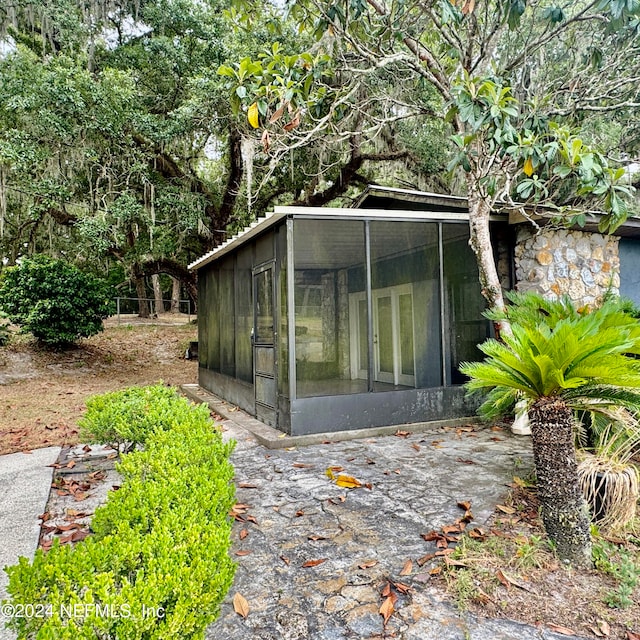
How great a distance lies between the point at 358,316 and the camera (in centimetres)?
544

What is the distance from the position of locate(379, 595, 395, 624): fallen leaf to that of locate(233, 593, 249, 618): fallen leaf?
589 millimetres

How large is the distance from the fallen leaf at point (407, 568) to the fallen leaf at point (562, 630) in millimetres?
650

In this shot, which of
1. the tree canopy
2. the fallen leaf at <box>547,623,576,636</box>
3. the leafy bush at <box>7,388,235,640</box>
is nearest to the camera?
the leafy bush at <box>7,388,235,640</box>

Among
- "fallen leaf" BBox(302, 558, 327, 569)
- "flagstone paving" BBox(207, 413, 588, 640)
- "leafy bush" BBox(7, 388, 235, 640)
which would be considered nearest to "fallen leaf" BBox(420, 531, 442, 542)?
"flagstone paving" BBox(207, 413, 588, 640)

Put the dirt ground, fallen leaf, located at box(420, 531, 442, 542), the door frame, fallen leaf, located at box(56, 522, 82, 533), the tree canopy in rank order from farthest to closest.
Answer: the dirt ground
the door frame
the tree canopy
fallen leaf, located at box(56, 522, 82, 533)
fallen leaf, located at box(420, 531, 442, 542)

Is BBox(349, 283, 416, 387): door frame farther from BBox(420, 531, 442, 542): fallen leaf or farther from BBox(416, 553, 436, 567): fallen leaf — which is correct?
BBox(416, 553, 436, 567): fallen leaf

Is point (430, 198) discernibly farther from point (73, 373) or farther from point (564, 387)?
point (73, 373)

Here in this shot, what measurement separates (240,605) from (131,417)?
186 cm

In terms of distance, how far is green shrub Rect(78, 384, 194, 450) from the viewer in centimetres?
328

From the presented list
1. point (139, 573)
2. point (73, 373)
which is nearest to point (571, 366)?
point (139, 573)

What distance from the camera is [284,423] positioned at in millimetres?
5078

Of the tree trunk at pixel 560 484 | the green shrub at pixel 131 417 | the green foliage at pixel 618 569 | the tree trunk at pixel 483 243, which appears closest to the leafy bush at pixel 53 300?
the green shrub at pixel 131 417

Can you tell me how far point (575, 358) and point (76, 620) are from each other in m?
2.31

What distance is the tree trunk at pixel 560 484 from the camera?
2.35m
